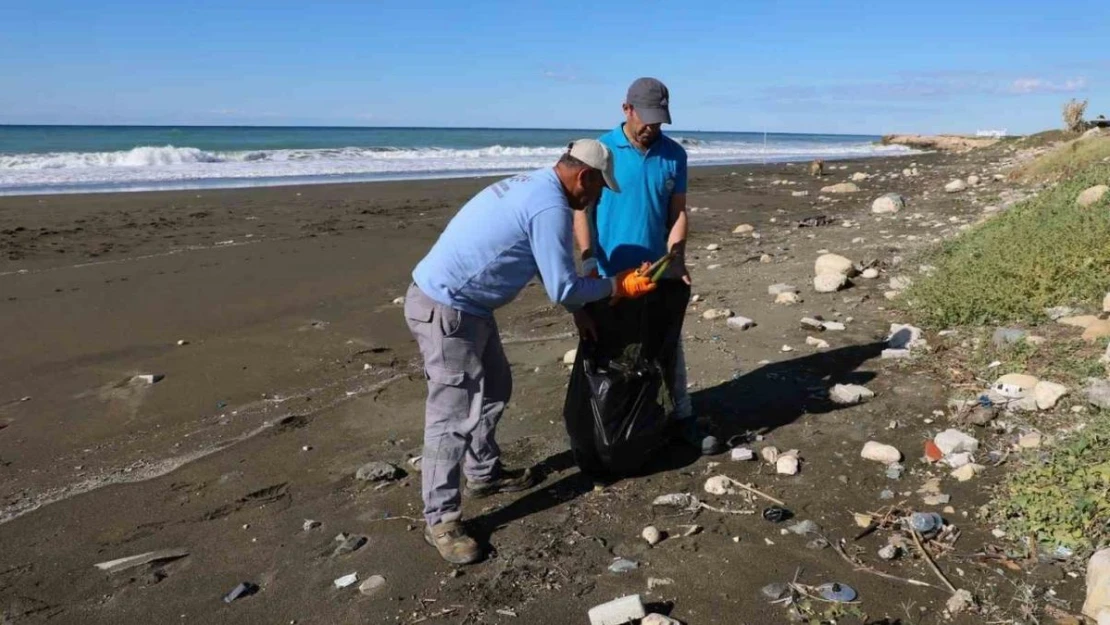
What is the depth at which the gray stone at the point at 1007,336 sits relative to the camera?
4785mm

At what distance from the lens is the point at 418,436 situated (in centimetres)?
458

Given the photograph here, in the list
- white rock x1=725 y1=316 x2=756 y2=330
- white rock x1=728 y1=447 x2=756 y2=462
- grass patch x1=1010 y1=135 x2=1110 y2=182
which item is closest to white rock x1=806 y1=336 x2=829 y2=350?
white rock x1=725 y1=316 x2=756 y2=330

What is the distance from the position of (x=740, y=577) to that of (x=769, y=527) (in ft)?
1.31

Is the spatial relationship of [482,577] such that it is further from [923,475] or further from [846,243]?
[846,243]

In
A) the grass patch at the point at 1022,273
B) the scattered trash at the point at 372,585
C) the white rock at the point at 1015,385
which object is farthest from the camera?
the grass patch at the point at 1022,273

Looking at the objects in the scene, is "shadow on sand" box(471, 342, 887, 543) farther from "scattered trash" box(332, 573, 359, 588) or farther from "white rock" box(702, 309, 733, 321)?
"white rock" box(702, 309, 733, 321)

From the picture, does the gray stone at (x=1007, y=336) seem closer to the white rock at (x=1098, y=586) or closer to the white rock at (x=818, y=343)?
the white rock at (x=818, y=343)

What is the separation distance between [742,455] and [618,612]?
144 centimetres

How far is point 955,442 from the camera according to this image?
387cm

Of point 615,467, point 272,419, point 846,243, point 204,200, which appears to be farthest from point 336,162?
point 615,467

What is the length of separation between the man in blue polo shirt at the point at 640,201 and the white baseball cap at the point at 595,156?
2.03ft

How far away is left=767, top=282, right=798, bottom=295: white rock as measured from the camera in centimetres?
689

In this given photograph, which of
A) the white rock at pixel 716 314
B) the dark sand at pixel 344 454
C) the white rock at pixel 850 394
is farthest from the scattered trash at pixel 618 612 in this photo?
the white rock at pixel 716 314

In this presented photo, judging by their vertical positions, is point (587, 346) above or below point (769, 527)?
above
